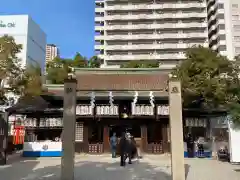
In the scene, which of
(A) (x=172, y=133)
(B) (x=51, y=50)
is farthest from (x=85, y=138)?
(B) (x=51, y=50)

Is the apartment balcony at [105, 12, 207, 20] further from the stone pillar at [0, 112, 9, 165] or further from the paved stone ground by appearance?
the paved stone ground

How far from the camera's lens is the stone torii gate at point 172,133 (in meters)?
10.1

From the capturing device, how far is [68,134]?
33.9ft

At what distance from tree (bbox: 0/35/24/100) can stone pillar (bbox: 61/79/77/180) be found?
324 cm

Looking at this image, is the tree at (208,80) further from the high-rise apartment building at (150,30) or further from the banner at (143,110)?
the high-rise apartment building at (150,30)

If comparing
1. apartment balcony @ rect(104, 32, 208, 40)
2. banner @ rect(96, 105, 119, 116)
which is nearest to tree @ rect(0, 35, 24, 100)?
banner @ rect(96, 105, 119, 116)

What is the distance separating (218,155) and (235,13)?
5908 centimetres

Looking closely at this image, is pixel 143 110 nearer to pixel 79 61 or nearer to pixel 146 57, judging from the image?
pixel 79 61

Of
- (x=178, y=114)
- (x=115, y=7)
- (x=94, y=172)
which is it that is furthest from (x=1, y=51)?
(x=115, y=7)

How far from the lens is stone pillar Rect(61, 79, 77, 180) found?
10.2m

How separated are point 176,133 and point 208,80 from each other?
963cm

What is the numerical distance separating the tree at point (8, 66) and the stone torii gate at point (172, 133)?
3240 mm

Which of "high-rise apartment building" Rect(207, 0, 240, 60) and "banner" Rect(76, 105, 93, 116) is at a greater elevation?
"high-rise apartment building" Rect(207, 0, 240, 60)

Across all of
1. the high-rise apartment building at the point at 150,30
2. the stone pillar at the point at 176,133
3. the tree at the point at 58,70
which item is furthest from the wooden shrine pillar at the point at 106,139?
the high-rise apartment building at the point at 150,30
